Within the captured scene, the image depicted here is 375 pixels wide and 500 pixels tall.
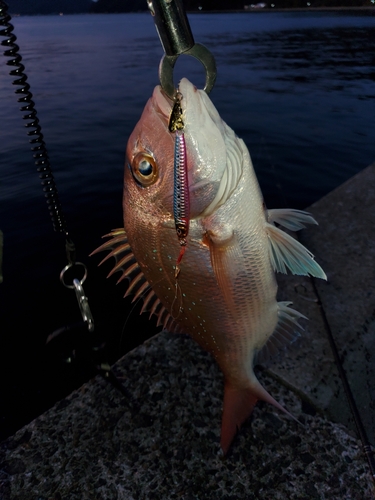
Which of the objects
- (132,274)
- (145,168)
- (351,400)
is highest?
(145,168)

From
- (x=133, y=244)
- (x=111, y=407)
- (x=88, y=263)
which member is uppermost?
(x=133, y=244)

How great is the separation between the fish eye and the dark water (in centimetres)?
120

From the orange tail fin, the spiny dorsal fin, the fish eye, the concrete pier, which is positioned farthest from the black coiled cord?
the orange tail fin

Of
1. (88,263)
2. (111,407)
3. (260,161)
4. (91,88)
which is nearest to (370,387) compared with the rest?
(111,407)

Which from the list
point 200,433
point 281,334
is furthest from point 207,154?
point 200,433

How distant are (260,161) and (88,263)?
5.82 m

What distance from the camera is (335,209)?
4047 mm

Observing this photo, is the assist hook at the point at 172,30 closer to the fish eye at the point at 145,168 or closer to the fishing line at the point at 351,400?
the fish eye at the point at 145,168

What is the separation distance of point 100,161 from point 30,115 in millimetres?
8430

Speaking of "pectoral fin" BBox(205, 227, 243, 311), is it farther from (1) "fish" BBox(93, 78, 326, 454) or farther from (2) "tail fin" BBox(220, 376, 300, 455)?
(2) "tail fin" BBox(220, 376, 300, 455)

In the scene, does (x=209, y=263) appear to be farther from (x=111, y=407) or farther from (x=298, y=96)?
(x=298, y=96)

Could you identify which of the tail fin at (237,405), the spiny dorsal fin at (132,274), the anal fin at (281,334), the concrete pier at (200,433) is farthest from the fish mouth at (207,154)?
the concrete pier at (200,433)

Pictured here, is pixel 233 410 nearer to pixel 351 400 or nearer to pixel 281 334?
pixel 281 334

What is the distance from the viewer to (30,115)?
1.82 m
